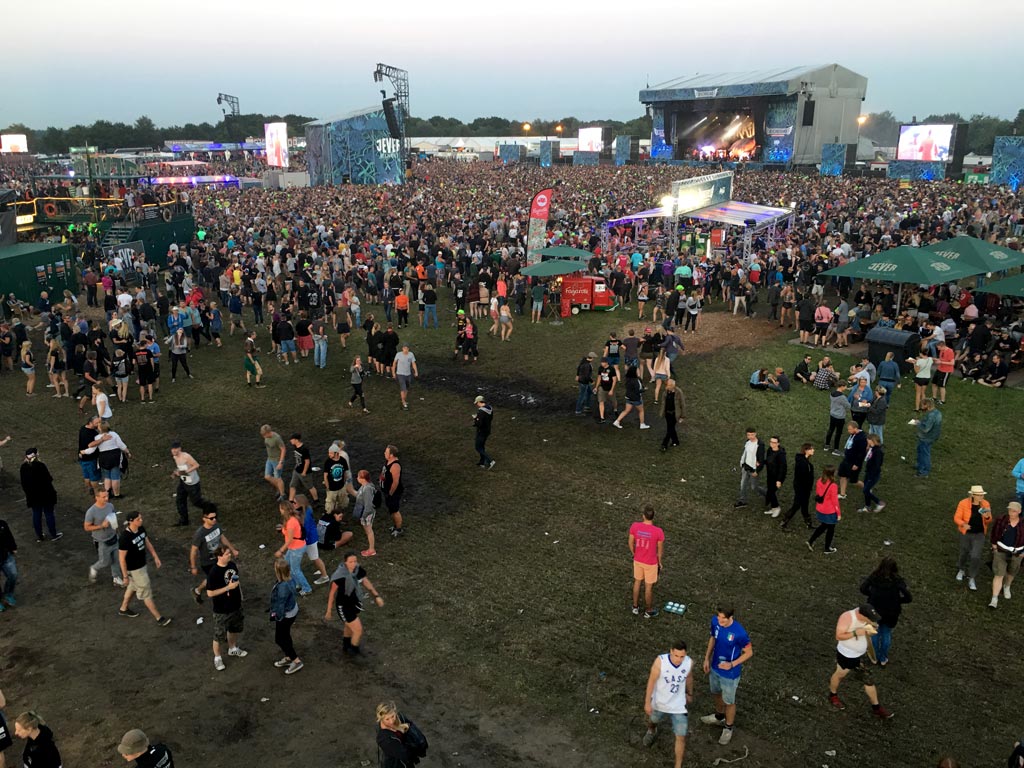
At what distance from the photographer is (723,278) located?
23891 mm

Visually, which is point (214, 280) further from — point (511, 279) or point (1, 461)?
point (1, 461)

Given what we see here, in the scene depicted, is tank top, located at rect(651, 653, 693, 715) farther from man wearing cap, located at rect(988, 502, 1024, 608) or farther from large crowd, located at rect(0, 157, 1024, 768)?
man wearing cap, located at rect(988, 502, 1024, 608)

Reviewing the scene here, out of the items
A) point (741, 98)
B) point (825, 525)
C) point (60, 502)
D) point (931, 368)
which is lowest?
point (60, 502)

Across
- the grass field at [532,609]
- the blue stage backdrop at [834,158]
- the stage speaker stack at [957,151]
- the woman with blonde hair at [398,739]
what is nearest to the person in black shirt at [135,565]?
the grass field at [532,609]

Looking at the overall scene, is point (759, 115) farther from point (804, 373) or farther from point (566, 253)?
point (804, 373)

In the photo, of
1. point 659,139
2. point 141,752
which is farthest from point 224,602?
point 659,139

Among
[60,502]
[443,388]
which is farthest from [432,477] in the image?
[60,502]

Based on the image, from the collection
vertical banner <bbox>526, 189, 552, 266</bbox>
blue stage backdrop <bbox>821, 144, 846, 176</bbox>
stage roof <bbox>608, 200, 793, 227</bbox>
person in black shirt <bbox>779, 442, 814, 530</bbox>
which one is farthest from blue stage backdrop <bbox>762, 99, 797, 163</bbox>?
person in black shirt <bbox>779, 442, 814, 530</bbox>

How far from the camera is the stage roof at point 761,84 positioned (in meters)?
68.9

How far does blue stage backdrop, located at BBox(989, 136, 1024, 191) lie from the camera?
4747 cm

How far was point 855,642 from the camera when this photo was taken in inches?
262

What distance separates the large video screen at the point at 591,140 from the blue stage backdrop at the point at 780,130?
108ft

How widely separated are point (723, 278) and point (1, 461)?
20.0 meters

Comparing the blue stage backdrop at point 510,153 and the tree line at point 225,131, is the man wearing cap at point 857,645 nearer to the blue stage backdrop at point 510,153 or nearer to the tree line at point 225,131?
the blue stage backdrop at point 510,153
